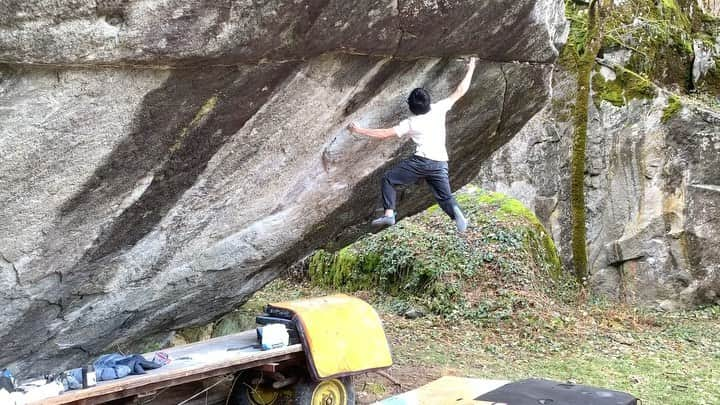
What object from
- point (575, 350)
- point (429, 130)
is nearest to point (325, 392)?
point (429, 130)

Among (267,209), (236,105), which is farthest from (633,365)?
(236,105)

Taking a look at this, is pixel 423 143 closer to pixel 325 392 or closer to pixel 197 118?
pixel 197 118

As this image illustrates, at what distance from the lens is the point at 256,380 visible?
6.52 metres

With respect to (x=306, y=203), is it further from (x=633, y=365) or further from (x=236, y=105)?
(x=633, y=365)

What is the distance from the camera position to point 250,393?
6.66 m

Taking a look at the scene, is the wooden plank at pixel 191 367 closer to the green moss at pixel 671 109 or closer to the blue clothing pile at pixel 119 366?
the blue clothing pile at pixel 119 366

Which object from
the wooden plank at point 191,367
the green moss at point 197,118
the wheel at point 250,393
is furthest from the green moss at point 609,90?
the green moss at point 197,118

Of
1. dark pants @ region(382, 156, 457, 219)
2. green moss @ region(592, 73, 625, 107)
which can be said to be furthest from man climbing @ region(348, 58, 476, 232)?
green moss @ region(592, 73, 625, 107)

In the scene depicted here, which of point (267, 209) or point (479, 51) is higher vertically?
point (479, 51)

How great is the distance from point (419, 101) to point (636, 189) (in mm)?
10325

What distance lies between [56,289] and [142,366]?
1013mm

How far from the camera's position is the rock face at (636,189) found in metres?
14.2

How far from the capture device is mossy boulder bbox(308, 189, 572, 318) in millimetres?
12766

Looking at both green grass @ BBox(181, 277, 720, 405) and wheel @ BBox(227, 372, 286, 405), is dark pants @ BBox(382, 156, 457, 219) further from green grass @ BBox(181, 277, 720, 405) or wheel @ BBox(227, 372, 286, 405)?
green grass @ BBox(181, 277, 720, 405)
